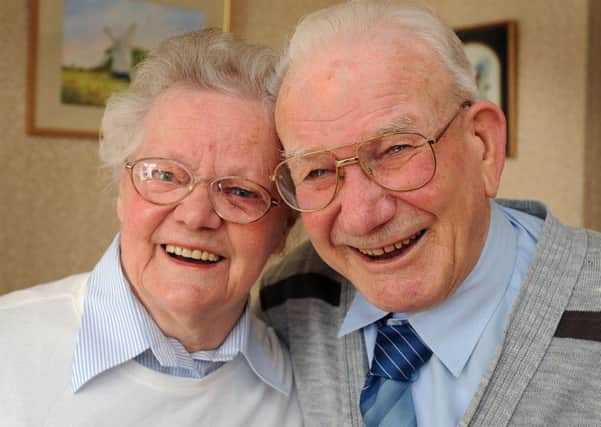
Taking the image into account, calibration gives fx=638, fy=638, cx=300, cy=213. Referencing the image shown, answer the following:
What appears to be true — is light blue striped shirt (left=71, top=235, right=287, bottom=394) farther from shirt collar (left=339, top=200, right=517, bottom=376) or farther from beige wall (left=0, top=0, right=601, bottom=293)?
beige wall (left=0, top=0, right=601, bottom=293)

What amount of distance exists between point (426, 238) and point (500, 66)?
297cm

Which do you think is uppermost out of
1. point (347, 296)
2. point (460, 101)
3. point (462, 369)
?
point (460, 101)

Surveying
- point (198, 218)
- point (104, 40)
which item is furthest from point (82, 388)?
point (104, 40)

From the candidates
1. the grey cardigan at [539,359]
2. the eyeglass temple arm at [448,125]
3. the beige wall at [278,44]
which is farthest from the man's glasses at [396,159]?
the beige wall at [278,44]

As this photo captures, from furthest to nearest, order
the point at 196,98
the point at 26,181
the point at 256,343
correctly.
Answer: the point at 26,181 < the point at 256,343 < the point at 196,98

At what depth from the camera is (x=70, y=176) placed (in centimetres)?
280

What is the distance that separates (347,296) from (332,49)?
640 millimetres

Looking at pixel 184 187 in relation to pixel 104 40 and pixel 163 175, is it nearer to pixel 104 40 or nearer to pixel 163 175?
pixel 163 175

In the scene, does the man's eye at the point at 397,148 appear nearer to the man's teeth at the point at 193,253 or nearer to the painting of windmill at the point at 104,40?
the man's teeth at the point at 193,253

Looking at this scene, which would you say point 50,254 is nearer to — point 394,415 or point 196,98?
point 196,98

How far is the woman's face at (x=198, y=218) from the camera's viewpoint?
1.44 meters

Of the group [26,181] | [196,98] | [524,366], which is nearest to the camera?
[524,366]

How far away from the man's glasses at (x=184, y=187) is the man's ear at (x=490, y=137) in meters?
0.50

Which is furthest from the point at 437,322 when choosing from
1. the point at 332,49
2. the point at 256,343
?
the point at 332,49
